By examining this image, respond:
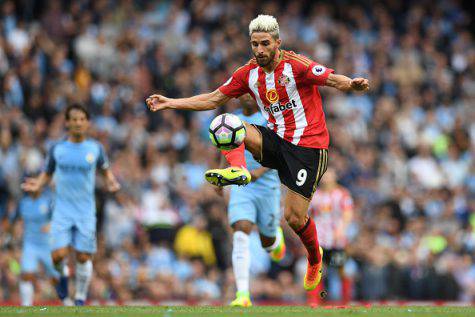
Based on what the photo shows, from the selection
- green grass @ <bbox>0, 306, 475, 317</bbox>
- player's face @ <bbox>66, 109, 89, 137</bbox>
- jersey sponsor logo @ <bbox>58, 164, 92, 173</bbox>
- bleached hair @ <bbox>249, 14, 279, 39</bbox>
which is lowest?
green grass @ <bbox>0, 306, 475, 317</bbox>

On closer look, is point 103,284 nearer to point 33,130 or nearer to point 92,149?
point 33,130

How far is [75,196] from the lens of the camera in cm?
1433

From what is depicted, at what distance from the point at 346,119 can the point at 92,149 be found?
32.4 feet

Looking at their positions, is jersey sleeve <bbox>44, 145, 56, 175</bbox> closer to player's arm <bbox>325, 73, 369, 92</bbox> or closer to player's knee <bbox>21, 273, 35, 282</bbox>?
player's knee <bbox>21, 273, 35, 282</bbox>

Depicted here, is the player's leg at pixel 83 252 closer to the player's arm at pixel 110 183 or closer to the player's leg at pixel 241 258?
the player's arm at pixel 110 183

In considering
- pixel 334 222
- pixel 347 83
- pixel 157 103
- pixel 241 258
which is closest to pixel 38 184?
pixel 241 258

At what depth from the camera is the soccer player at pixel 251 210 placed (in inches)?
520

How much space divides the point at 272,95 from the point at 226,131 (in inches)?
38.4

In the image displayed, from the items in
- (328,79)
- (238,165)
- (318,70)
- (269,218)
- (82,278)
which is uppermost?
(318,70)

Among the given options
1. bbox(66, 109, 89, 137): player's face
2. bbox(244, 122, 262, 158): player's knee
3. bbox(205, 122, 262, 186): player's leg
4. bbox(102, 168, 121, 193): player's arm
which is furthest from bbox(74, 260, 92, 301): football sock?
bbox(244, 122, 262, 158): player's knee

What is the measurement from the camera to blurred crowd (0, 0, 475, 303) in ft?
63.1

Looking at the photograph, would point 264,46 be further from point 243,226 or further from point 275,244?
point 275,244

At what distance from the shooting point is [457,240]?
69.8 feet

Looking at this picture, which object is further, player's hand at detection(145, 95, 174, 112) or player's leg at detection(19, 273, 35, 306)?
player's leg at detection(19, 273, 35, 306)
